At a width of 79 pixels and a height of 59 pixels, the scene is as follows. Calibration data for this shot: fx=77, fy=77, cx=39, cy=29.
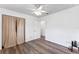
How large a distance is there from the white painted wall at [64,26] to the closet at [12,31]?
1999 mm

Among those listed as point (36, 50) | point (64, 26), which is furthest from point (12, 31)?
point (64, 26)

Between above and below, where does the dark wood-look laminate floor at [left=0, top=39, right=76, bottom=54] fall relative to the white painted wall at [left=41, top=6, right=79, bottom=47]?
below

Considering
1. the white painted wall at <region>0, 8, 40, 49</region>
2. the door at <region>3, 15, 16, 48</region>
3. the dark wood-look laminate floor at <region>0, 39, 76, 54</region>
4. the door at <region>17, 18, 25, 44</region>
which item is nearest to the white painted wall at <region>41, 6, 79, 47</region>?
the dark wood-look laminate floor at <region>0, 39, 76, 54</region>

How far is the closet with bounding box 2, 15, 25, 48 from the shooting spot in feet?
12.4

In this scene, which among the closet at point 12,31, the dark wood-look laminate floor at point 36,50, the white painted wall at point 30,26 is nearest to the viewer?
the dark wood-look laminate floor at point 36,50

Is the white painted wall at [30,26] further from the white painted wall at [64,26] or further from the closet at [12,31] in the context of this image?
→ the white painted wall at [64,26]

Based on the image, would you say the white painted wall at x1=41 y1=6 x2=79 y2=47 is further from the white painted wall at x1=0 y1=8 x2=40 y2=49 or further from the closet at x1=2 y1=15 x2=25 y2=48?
the closet at x1=2 y1=15 x2=25 y2=48

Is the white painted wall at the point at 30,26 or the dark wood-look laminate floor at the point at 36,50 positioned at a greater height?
the white painted wall at the point at 30,26

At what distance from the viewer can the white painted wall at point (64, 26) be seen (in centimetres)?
345

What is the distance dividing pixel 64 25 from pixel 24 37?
268 centimetres

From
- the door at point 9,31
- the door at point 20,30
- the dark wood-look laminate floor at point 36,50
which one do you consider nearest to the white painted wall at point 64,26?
the dark wood-look laminate floor at point 36,50

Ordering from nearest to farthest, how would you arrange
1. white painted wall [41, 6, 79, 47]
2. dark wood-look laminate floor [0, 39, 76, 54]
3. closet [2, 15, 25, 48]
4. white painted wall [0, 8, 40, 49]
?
dark wood-look laminate floor [0, 39, 76, 54] < white painted wall [41, 6, 79, 47] < closet [2, 15, 25, 48] < white painted wall [0, 8, 40, 49]

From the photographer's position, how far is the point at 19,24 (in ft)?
15.3

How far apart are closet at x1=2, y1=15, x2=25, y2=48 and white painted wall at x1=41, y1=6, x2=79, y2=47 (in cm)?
200
